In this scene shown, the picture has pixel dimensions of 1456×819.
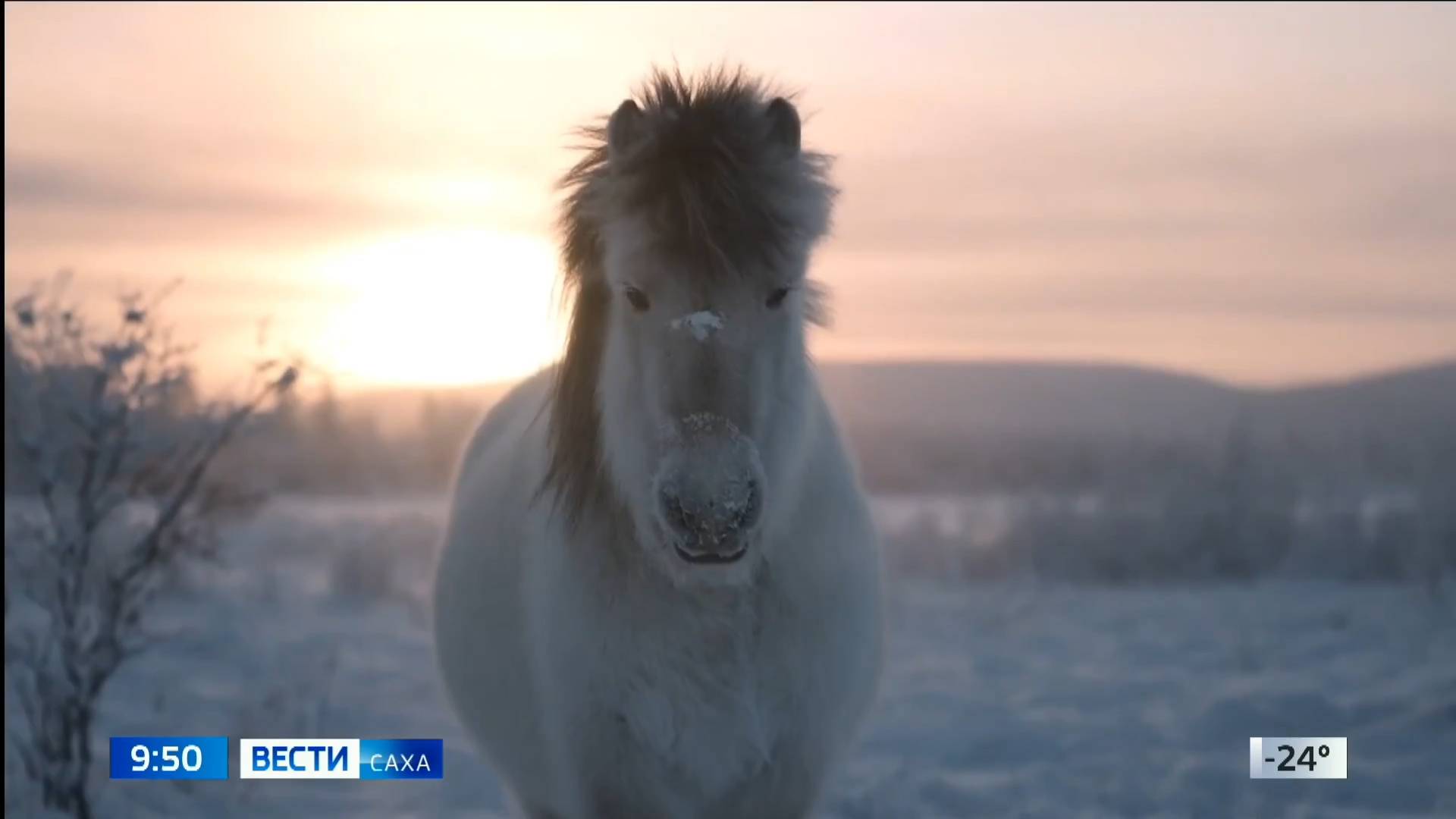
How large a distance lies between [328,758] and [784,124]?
2961 millimetres

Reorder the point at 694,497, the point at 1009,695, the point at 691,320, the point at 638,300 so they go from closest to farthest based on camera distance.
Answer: the point at 694,497 < the point at 691,320 < the point at 638,300 < the point at 1009,695

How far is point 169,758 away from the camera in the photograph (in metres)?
4.40

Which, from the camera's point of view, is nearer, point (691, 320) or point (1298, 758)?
point (691, 320)

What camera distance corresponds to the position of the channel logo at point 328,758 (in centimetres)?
438

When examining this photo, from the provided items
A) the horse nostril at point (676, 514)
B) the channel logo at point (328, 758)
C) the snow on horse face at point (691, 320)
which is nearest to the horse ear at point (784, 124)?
the snow on horse face at point (691, 320)

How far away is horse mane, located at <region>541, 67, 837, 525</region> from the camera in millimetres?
2537

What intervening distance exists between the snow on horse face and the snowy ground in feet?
9.16

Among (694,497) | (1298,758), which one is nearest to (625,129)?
(694,497)

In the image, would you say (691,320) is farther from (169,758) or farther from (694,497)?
(169,758)

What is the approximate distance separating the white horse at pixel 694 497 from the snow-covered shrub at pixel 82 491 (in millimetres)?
2636

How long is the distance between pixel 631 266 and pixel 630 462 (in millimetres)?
417

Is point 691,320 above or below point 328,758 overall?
above

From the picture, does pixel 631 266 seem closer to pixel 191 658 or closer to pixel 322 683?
pixel 322 683

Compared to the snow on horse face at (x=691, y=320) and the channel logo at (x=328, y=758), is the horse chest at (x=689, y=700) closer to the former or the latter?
the snow on horse face at (x=691, y=320)
